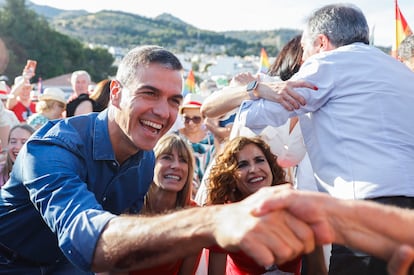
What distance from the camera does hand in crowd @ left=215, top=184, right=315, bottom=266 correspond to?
1.28 m

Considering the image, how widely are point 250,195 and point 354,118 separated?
62 centimetres

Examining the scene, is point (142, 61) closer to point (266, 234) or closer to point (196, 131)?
point (266, 234)

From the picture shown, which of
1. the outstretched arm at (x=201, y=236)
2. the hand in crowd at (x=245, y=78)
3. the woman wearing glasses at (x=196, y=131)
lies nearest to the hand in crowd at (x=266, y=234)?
the outstretched arm at (x=201, y=236)

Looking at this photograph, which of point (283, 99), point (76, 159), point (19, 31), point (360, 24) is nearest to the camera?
point (76, 159)

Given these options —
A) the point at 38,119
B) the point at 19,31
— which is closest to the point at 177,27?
the point at 19,31

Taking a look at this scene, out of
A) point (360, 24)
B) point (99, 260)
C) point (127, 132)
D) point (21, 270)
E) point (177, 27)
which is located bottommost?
point (177, 27)

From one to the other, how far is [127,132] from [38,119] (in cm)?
416

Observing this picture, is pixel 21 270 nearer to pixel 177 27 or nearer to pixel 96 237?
pixel 96 237

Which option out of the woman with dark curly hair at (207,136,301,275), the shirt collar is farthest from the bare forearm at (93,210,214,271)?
the woman with dark curly hair at (207,136,301,275)

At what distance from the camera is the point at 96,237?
1654 mm

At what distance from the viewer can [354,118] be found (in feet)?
8.18

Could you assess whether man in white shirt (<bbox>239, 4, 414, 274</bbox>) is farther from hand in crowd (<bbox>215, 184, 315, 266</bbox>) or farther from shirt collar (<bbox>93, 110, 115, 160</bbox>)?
hand in crowd (<bbox>215, 184, 315, 266</bbox>)

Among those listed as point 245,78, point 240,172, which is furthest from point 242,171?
point 245,78

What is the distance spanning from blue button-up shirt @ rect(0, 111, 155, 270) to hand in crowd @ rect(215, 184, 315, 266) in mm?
541
